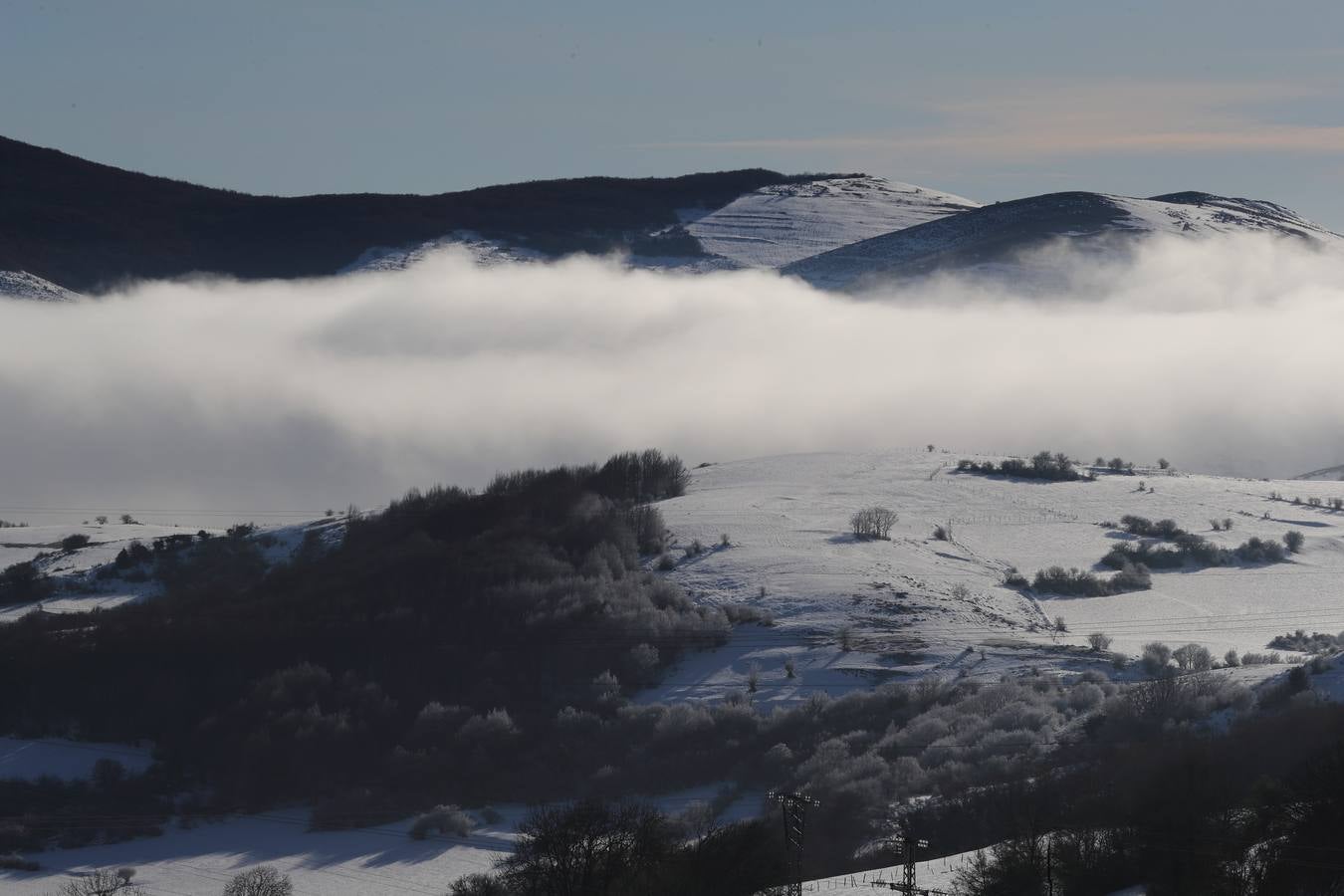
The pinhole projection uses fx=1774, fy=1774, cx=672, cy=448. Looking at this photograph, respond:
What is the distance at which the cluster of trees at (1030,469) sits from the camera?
410ft

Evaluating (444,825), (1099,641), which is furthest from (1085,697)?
(444,825)

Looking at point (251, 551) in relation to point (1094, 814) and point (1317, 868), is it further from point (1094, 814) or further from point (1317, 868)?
point (1317, 868)

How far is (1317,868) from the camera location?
41.9 meters

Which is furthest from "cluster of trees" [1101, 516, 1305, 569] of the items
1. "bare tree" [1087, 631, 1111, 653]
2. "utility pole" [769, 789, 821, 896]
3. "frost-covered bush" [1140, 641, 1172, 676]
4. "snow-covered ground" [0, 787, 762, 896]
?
"utility pole" [769, 789, 821, 896]

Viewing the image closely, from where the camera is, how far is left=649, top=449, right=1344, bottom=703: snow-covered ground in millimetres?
82938

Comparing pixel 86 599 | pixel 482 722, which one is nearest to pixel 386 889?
pixel 482 722

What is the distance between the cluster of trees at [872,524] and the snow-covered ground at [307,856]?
109ft

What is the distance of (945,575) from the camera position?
9456cm

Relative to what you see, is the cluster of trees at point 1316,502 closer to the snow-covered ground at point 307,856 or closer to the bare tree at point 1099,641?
the bare tree at point 1099,641

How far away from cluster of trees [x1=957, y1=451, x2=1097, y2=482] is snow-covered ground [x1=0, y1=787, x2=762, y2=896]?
58.8 m

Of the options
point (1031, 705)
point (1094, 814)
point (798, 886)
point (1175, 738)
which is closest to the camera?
point (798, 886)

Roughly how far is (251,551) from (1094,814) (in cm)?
7764

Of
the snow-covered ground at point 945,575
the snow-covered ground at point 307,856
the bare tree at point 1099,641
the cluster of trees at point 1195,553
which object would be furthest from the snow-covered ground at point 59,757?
the cluster of trees at point 1195,553

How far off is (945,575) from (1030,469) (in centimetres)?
3345
